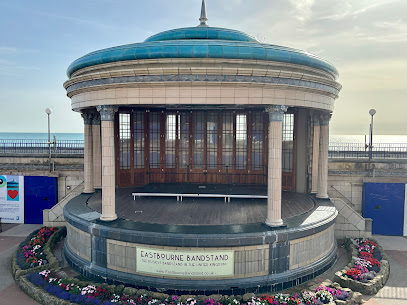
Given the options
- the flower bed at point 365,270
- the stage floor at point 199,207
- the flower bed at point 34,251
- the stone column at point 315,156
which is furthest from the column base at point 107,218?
the stone column at point 315,156

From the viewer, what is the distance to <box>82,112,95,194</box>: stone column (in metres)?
18.3

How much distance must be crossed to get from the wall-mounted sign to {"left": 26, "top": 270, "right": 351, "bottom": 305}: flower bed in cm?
89

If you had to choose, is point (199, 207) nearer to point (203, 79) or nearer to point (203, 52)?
point (203, 79)

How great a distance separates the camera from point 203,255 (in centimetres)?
1093

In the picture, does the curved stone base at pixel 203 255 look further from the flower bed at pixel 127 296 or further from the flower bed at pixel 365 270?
the flower bed at pixel 365 270

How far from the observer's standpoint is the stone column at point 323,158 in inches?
691

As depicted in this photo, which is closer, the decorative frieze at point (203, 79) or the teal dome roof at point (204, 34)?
the decorative frieze at point (203, 79)

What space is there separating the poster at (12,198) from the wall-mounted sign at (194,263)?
599 inches

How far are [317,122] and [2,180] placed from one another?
2244 cm

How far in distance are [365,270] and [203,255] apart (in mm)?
7273

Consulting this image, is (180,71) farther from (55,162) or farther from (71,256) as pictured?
(55,162)

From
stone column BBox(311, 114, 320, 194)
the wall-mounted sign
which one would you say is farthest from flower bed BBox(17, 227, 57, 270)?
stone column BBox(311, 114, 320, 194)

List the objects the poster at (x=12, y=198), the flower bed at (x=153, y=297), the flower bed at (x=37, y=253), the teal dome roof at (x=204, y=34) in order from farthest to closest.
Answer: the poster at (x=12, y=198), the teal dome roof at (x=204, y=34), the flower bed at (x=37, y=253), the flower bed at (x=153, y=297)

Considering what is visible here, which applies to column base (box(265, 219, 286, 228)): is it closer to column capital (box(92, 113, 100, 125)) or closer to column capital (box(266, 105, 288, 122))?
column capital (box(266, 105, 288, 122))
